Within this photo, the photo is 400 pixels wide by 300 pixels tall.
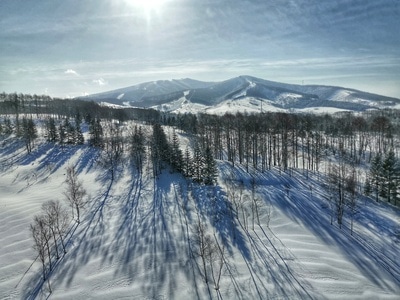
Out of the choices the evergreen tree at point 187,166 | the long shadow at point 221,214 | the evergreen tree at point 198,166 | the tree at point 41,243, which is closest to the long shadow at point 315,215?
the long shadow at point 221,214

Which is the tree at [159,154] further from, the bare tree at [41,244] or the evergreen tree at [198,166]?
the bare tree at [41,244]

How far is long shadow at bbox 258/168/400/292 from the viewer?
1396 inches

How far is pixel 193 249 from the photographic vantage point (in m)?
38.8

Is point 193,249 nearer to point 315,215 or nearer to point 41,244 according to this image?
point 41,244

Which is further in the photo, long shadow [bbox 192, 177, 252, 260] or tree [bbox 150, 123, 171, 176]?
tree [bbox 150, 123, 171, 176]

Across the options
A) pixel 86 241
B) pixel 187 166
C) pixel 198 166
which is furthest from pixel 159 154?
pixel 86 241

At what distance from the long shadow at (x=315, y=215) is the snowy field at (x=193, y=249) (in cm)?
19

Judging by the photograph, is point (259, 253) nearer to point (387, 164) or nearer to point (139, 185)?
point (139, 185)

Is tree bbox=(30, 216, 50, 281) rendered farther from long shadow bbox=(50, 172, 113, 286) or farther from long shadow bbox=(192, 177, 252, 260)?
long shadow bbox=(192, 177, 252, 260)

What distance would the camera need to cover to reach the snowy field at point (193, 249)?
3136 centimetres

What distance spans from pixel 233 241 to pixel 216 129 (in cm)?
7095

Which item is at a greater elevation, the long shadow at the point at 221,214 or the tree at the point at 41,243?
the tree at the point at 41,243

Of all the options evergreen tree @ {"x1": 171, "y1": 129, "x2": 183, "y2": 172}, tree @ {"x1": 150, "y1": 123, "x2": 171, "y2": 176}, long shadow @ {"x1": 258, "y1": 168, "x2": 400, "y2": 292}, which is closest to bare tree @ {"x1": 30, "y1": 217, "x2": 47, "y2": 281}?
long shadow @ {"x1": 258, "y1": 168, "x2": 400, "y2": 292}

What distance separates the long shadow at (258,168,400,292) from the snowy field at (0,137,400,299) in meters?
0.19
